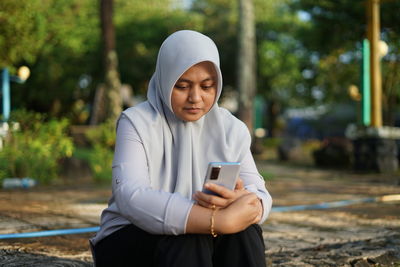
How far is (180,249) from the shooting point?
2000 millimetres

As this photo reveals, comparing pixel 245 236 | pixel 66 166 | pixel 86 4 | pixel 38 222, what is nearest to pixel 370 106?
pixel 66 166

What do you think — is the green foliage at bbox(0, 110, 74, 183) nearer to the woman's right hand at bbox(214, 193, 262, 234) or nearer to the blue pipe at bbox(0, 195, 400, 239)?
the blue pipe at bbox(0, 195, 400, 239)

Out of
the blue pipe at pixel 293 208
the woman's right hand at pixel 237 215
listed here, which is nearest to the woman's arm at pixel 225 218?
the woman's right hand at pixel 237 215

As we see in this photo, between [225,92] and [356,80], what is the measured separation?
1179cm

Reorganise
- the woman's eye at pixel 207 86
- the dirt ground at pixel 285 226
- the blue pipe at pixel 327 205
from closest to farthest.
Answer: the woman's eye at pixel 207 86, the dirt ground at pixel 285 226, the blue pipe at pixel 327 205

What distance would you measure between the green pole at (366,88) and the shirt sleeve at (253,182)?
9949 millimetres

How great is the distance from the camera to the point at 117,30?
28266 millimetres

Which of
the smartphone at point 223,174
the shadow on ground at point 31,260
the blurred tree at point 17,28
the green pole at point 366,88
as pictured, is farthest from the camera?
the green pole at point 366,88

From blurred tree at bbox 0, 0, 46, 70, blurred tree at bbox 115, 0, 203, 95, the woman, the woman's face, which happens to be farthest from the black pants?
blurred tree at bbox 115, 0, 203, 95

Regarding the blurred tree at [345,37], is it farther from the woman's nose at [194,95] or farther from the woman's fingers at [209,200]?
the woman's fingers at [209,200]

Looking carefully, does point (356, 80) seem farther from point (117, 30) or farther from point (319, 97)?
point (117, 30)

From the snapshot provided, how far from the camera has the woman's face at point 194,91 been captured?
2.18m

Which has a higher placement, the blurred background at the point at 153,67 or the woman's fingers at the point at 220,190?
the blurred background at the point at 153,67

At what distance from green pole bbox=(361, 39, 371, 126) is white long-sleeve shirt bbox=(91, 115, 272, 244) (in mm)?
10026
